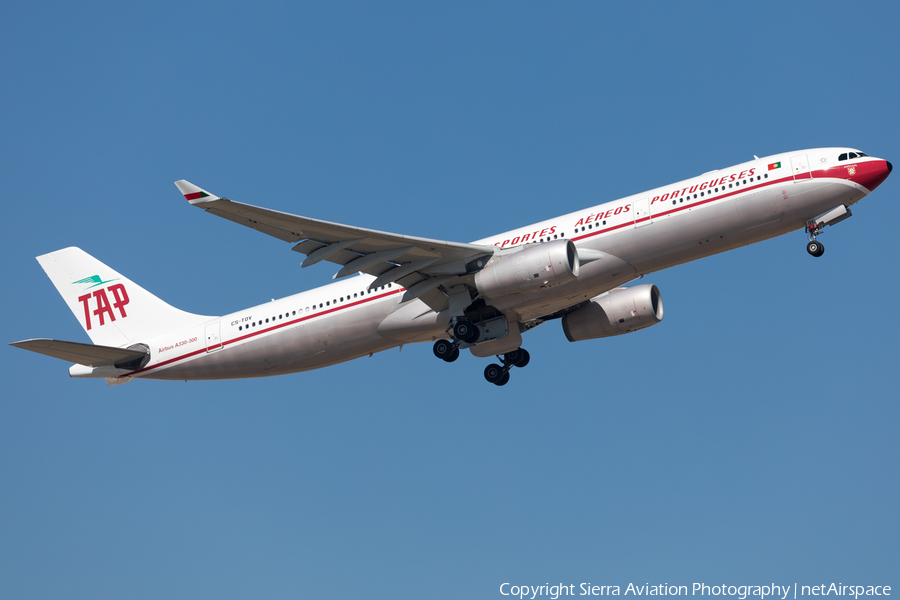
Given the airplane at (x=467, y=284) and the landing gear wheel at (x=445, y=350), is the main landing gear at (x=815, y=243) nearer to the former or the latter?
the airplane at (x=467, y=284)

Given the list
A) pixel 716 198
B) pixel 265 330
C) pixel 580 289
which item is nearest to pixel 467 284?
pixel 580 289

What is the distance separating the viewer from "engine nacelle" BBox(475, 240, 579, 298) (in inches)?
1136

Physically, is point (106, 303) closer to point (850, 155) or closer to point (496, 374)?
point (496, 374)

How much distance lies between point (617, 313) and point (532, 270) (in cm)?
704

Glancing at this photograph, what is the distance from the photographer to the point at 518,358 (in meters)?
A: 37.0

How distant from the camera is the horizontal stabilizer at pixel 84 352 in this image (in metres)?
30.8

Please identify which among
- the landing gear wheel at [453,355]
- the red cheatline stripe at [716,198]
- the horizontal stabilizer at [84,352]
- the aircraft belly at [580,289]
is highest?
the red cheatline stripe at [716,198]

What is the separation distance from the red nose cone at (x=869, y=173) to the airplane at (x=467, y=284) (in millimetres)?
42

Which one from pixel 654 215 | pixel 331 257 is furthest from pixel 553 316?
pixel 331 257

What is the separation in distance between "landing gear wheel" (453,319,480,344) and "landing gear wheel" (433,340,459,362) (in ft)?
5.77

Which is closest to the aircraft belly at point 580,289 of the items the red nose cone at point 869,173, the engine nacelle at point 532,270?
the engine nacelle at point 532,270

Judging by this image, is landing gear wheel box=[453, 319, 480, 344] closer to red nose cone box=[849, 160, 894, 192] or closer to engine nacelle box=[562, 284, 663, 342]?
engine nacelle box=[562, 284, 663, 342]

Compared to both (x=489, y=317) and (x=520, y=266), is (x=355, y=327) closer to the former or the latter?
(x=489, y=317)

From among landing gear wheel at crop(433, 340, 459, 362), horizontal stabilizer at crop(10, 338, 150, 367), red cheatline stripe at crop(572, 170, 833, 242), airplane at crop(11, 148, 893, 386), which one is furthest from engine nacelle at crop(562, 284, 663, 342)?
horizontal stabilizer at crop(10, 338, 150, 367)
